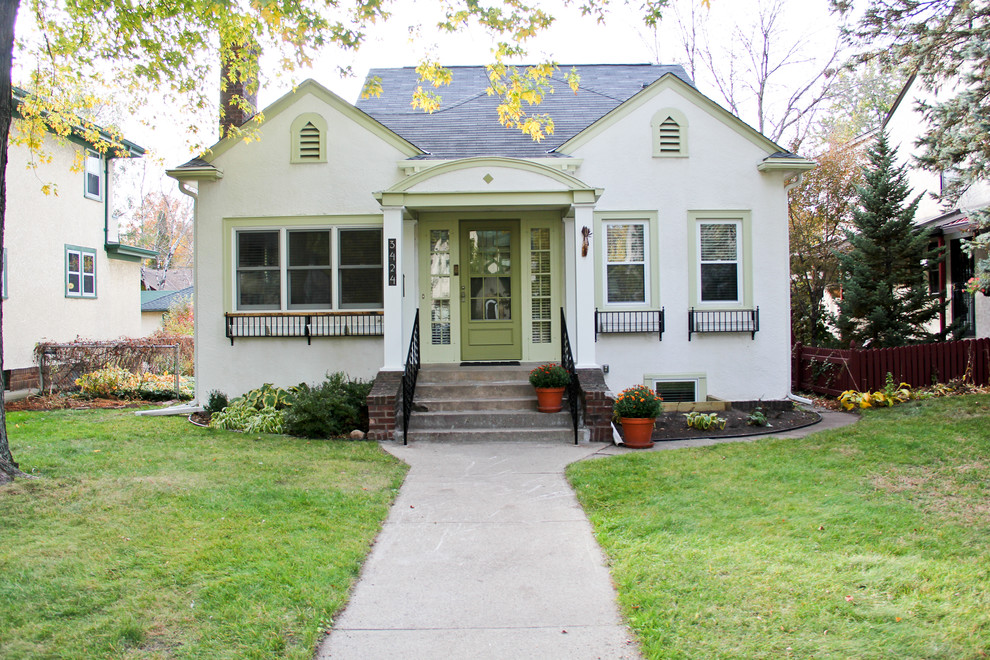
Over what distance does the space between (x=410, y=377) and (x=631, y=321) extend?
134 inches

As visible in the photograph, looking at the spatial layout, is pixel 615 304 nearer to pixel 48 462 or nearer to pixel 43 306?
pixel 48 462

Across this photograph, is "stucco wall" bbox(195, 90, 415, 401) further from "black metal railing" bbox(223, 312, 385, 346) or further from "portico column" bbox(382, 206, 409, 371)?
"portico column" bbox(382, 206, 409, 371)

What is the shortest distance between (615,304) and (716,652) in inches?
288

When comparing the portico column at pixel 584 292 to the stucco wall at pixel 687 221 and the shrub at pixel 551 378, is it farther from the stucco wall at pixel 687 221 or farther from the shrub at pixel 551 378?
the stucco wall at pixel 687 221

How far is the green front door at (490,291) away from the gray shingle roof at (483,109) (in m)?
1.20

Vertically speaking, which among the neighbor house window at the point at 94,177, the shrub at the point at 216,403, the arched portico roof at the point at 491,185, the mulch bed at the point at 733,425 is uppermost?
the neighbor house window at the point at 94,177

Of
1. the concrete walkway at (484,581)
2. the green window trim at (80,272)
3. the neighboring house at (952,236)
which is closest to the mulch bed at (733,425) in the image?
the concrete walkway at (484,581)

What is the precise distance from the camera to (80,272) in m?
15.4

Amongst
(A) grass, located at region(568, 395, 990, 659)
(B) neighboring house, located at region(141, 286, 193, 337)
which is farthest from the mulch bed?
(B) neighboring house, located at region(141, 286, 193, 337)

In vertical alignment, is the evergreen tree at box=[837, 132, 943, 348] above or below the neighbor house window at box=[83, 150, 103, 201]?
below

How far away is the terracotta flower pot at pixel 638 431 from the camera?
25.1 feet

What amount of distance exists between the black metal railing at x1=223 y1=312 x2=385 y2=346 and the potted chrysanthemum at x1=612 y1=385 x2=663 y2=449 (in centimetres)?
389

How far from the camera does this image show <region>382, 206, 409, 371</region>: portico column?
8.76 m

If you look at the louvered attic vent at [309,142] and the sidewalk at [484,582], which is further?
the louvered attic vent at [309,142]
